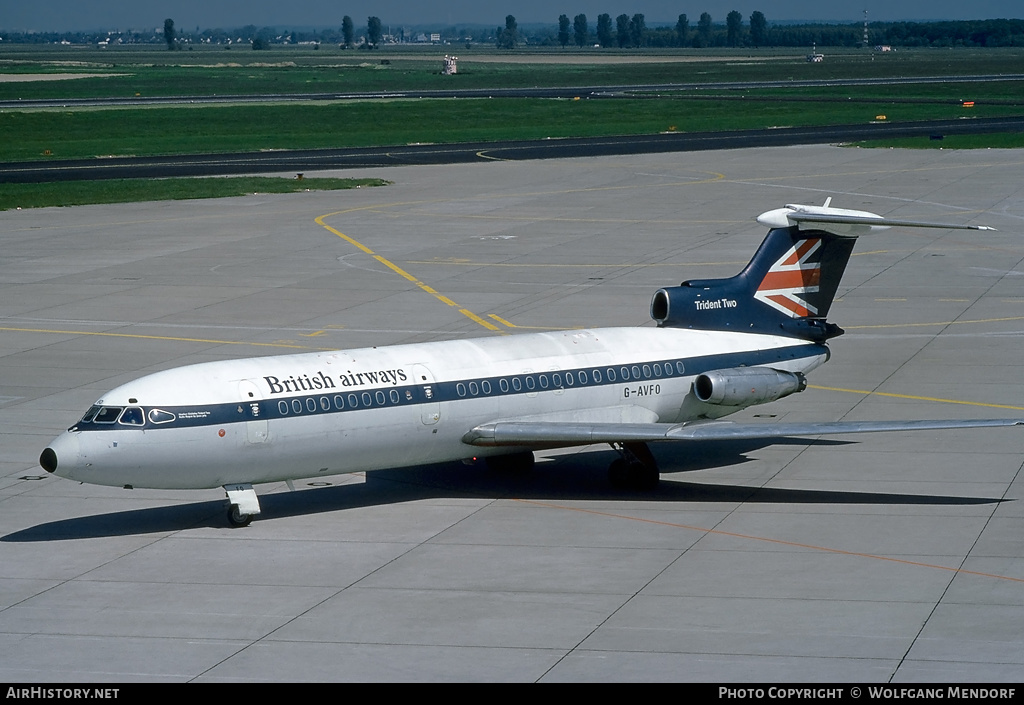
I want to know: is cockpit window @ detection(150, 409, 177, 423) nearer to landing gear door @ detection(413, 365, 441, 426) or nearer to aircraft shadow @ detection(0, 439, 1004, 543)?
aircraft shadow @ detection(0, 439, 1004, 543)

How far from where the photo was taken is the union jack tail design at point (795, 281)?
104ft

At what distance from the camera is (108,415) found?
82.5 feet

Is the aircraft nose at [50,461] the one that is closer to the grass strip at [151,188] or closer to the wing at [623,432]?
the wing at [623,432]

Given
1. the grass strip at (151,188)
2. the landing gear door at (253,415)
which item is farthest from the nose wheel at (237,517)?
the grass strip at (151,188)

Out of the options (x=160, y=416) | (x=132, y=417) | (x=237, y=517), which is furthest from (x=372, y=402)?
(x=132, y=417)

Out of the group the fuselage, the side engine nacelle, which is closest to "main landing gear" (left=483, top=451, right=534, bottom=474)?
the fuselage

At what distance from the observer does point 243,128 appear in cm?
12050

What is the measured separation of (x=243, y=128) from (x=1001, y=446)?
97.7 m

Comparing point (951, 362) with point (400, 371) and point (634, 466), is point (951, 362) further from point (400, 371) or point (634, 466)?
point (400, 371)

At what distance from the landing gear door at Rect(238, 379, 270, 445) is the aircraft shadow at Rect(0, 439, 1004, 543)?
2.06 meters

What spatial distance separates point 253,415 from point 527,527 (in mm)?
5410

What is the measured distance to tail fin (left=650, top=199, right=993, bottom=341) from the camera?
31203mm
